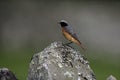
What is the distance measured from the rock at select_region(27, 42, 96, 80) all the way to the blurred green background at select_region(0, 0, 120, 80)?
846 cm

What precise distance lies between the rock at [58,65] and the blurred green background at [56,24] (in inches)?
333

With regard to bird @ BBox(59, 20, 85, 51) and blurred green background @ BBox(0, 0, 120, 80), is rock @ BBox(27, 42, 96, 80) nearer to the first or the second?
bird @ BBox(59, 20, 85, 51)

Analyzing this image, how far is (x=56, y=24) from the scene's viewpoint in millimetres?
19234

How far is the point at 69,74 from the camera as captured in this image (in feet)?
29.7

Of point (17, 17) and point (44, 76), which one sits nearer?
point (44, 76)

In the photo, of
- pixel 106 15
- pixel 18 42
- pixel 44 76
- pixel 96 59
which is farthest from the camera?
pixel 106 15

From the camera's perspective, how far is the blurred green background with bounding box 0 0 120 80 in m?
18.5

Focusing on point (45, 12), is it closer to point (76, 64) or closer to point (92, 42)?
point (92, 42)

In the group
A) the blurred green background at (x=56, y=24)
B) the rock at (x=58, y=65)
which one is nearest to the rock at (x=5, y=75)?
the rock at (x=58, y=65)

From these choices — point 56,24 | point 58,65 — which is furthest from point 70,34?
point 56,24

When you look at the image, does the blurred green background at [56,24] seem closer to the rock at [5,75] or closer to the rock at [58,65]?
the rock at [5,75]

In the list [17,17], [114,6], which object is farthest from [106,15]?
[17,17]

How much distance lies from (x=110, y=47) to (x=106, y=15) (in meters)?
1.54

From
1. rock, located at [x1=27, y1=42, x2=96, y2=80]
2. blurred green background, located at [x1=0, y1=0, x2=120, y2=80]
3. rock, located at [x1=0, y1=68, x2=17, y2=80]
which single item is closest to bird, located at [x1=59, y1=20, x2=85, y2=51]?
rock, located at [x1=27, y1=42, x2=96, y2=80]
